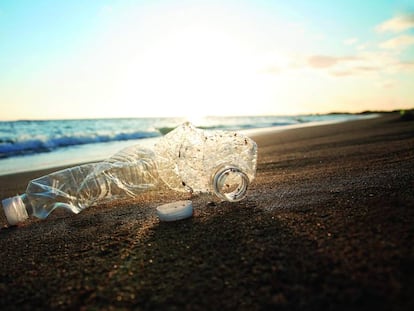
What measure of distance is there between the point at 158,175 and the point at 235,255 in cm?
174

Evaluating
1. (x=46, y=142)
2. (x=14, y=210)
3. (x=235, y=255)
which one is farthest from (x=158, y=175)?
A: (x=46, y=142)

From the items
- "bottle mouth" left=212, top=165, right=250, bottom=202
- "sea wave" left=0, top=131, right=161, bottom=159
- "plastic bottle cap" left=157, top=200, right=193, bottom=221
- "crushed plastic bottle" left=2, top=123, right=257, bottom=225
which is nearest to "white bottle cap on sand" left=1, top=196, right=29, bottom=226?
"crushed plastic bottle" left=2, top=123, right=257, bottom=225

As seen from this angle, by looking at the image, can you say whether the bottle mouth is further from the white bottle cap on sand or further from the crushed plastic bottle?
the white bottle cap on sand

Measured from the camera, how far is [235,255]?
3.77ft

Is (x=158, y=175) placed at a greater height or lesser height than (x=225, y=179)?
lesser

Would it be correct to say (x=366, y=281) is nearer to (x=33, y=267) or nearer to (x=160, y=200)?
(x=33, y=267)

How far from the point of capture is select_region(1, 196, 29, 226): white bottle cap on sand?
1.97 metres

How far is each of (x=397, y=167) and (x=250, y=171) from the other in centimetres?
125

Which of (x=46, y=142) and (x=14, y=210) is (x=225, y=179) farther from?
(x=46, y=142)

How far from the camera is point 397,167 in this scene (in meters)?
2.30

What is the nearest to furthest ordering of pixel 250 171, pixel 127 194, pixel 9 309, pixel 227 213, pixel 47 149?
pixel 9 309
pixel 227 213
pixel 250 171
pixel 127 194
pixel 47 149

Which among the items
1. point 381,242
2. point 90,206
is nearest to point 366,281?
point 381,242

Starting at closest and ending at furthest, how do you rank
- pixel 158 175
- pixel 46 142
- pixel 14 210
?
pixel 14 210, pixel 158 175, pixel 46 142

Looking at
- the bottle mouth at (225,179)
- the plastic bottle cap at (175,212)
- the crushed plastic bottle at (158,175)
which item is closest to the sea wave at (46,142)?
the crushed plastic bottle at (158,175)
